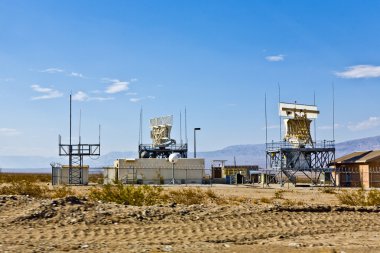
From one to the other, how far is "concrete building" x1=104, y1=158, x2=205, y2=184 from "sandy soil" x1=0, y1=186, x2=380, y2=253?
3431 centimetres

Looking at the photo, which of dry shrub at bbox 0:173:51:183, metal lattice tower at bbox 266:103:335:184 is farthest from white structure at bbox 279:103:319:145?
dry shrub at bbox 0:173:51:183

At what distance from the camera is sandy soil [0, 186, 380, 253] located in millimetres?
12695

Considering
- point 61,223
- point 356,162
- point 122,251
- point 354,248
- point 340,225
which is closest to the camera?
point 122,251

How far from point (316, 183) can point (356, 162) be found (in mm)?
4494

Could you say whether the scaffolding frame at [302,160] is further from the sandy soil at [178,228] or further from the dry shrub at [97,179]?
the sandy soil at [178,228]

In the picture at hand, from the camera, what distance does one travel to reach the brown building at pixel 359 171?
169ft

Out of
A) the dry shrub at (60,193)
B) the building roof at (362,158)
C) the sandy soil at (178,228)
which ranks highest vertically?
the building roof at (362,158)

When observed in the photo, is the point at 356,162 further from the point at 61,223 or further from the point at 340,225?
the point at 61,223

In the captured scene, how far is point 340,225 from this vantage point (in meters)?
17.2

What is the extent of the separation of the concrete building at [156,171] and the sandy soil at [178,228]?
34313mm

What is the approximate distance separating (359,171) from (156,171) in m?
20.2

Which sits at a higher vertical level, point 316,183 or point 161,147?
point 161,147

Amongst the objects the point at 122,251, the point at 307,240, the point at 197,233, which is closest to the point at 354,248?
the point at 307,240

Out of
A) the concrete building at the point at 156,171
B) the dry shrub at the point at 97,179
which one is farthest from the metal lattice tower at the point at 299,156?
the dry shrub at the point at 97,179
